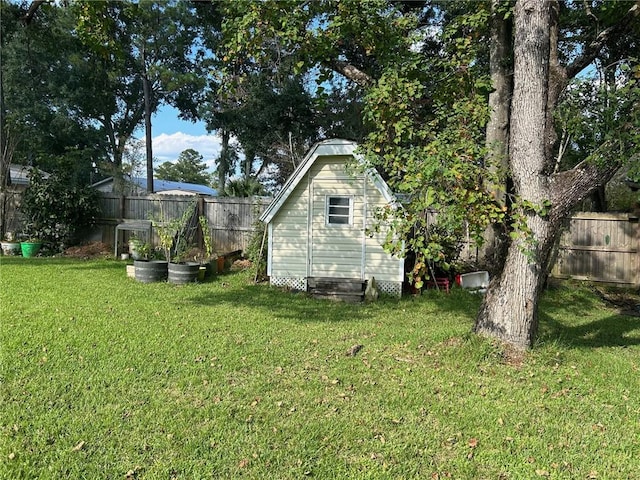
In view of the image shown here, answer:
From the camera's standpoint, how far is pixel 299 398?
348 cm

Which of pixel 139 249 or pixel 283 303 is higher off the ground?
pixel 139 249

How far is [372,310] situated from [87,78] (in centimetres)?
2315

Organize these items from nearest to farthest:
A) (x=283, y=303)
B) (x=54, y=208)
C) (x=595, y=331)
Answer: (x=595, y=331) < (x=283, y=303) < (x=54, y=208)

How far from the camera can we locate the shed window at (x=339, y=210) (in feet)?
28.0

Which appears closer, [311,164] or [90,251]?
[311,164]

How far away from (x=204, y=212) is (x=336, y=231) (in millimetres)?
5210

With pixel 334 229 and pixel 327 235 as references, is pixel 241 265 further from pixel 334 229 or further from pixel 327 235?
pixel 334 229

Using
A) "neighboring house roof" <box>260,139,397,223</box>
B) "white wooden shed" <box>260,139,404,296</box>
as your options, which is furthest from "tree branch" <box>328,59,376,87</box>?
"white wooden shed" <box>260,139,404,296</box>

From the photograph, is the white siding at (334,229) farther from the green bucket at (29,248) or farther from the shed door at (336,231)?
the green bucket at (29,248)

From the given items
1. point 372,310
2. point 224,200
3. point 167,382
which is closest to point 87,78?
point 224,200

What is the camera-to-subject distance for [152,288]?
7.95m

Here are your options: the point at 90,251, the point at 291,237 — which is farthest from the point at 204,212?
the point at 291,237

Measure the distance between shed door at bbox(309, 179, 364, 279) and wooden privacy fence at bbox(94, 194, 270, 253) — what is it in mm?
3223

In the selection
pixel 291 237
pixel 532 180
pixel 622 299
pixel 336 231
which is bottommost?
pixel 622 299
